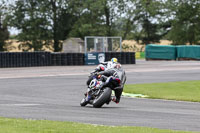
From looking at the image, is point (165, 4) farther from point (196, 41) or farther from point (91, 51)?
point (91, 51)

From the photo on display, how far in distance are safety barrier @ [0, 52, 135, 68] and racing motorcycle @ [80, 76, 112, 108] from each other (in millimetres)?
23461

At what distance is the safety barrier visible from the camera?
37438 mm

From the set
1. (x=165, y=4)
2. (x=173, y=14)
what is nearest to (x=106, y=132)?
(x=165, y=4)

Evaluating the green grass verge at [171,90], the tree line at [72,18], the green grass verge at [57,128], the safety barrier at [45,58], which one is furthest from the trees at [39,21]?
the green grass verge at [57,128]

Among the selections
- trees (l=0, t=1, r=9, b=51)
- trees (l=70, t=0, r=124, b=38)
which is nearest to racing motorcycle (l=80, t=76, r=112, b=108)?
trees (l=70, t=0, r=124, b=38)

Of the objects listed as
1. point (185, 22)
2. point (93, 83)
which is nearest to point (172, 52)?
point (185, 22)

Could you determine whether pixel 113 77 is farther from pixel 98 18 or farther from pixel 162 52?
pixel 98 18

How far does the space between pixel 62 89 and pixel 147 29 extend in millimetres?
57597

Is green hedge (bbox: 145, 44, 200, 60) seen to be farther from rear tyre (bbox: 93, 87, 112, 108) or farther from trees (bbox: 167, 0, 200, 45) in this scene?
rear tyre (bbox: 93, 87, 112, 108)

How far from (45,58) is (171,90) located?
19599mm

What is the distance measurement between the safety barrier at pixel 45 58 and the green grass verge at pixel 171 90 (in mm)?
16481

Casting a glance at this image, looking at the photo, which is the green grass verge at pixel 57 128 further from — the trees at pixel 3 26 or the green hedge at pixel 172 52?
the trees at pixel 3 26

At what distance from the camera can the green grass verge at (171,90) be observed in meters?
18.5

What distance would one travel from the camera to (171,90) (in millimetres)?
21312
